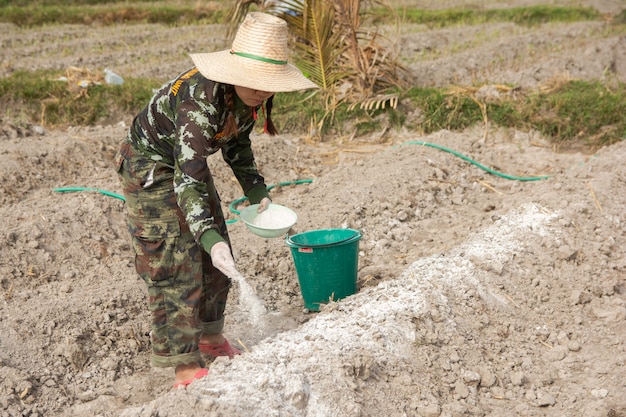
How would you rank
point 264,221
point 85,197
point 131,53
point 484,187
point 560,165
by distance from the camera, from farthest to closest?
1. point 131,53
2. point 560,165
3. point 484,187
4. point 85,197
5. point 264,221

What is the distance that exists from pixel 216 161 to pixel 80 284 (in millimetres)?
2034

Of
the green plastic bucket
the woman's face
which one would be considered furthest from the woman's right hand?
the green plastic bucket

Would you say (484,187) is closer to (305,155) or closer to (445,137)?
(445,137)

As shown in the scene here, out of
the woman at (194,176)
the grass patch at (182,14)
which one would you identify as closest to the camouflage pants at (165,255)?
the woman at (194,176)

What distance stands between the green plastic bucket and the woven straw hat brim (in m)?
1.11

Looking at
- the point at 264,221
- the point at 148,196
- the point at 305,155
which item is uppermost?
the point at 148,196

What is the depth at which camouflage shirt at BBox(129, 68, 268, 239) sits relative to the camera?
2.42 metres

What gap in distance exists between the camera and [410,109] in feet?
22.4

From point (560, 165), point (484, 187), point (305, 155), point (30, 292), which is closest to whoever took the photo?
point (30, 292)

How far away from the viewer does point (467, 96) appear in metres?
A: 6.66

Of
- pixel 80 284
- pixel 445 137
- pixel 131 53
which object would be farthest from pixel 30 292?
pixel 131 53

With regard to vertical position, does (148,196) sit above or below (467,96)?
above

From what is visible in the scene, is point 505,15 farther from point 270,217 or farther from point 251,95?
point 251,95

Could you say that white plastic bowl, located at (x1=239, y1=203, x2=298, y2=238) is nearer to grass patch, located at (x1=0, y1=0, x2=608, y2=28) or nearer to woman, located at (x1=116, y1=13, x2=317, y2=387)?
woman, located at (x1=116, y1=13, x2=317, y2=387)
